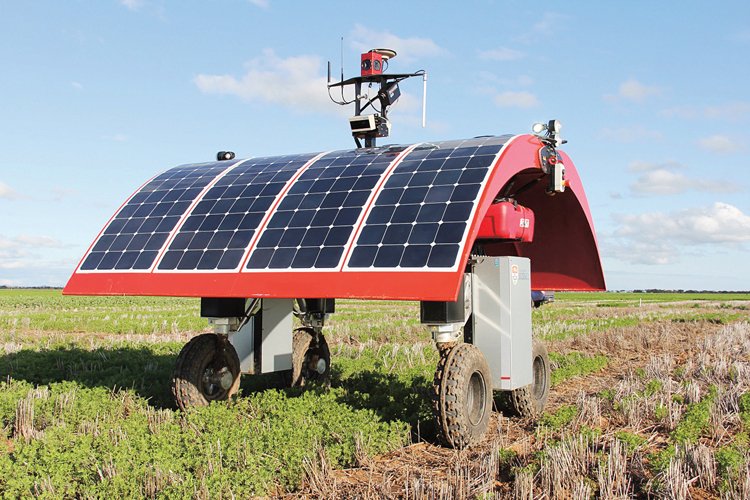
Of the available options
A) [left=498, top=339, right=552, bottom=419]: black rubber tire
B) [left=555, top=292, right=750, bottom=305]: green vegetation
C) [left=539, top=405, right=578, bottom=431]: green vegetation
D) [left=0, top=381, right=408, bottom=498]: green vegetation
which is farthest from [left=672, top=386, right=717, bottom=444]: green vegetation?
[left=555, top=292, right=750, bottom=305]: green vegetation

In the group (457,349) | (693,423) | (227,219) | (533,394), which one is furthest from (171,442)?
→ (693,423)

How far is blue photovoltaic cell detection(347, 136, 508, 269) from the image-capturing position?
26.6 feet

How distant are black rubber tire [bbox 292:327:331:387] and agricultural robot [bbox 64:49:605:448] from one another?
0.09 ft

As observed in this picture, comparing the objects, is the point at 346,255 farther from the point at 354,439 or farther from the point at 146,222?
the point at 146,222

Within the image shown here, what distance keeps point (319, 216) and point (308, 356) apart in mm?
4060

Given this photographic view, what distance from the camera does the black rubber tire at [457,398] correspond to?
7977mm

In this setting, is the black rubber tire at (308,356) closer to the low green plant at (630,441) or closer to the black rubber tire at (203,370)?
the black rubber tire at (203,370)

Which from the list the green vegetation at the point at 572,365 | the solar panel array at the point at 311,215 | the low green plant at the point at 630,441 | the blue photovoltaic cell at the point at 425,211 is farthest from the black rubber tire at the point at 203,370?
the green vegetation at the point at 572,365

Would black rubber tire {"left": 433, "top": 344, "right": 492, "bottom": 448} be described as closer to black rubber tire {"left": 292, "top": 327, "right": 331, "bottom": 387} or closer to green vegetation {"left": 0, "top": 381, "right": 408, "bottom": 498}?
green vegetation {"left": 0, "top": 381, "right": 408, "bottom": 498}

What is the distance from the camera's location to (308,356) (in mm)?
12680

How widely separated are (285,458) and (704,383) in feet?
29.9

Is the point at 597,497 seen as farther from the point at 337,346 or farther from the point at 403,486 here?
the point at 337,346

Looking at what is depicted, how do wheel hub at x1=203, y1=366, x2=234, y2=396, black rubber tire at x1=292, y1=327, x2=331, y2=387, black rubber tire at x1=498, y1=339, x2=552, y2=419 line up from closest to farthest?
1. wheel hub at x1=203, y1=366, x2=234, y2=396
2. black rubber tire at x1=498, y1=339, x2=552, y2=419
3. black rubber tire at x1=292, y1=327, x2=331, y2=387

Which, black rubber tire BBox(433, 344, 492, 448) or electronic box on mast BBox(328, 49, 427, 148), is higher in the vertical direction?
electronic box on mast BBox(328, 49, 427, 148)
